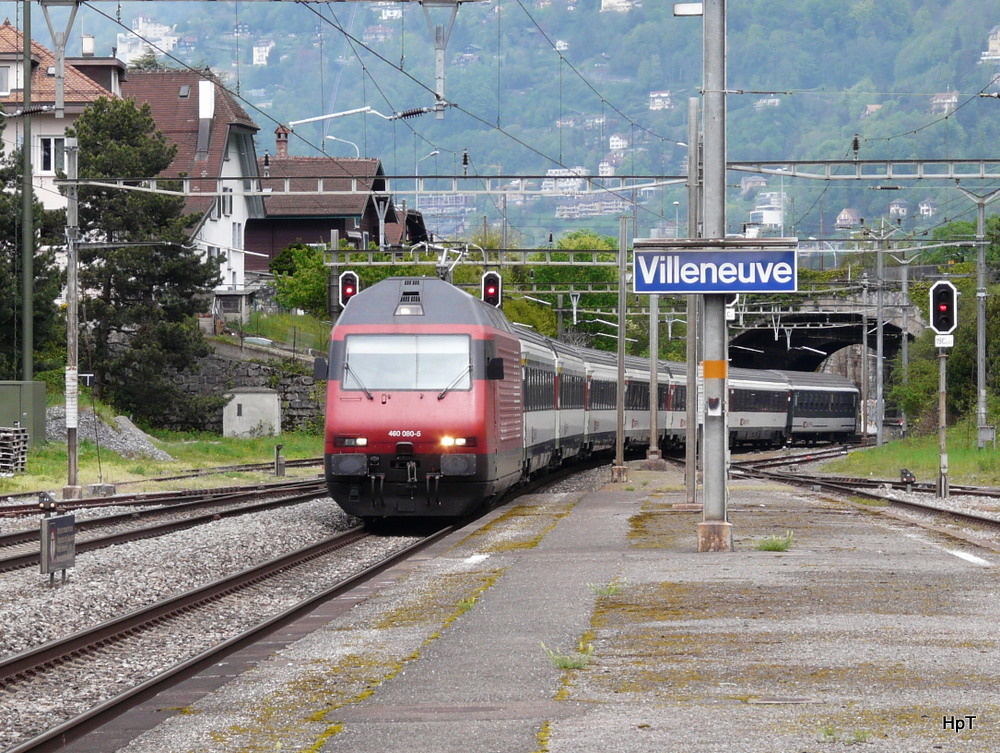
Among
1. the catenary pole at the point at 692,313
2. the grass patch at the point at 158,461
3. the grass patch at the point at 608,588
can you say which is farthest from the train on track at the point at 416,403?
the grass patch at the point at 158,461

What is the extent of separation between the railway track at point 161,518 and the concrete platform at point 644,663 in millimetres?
5715

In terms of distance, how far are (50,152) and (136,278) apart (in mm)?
14631

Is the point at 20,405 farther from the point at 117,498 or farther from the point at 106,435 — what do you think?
the point at 117,498

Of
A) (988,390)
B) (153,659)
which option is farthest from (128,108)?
(153,659)

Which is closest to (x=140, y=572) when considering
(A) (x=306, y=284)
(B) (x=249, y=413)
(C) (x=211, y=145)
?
(B) (x=249, y=413)

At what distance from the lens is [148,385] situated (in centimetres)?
5594

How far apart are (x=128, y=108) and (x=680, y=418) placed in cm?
2351

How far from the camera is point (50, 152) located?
68.9 meters

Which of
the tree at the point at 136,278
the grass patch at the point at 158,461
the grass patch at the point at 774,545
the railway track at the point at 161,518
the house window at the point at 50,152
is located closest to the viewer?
the grass patch at the point at 774,545

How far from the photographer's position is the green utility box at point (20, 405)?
137 ft

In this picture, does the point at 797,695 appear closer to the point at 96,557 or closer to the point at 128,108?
the point at 96,557

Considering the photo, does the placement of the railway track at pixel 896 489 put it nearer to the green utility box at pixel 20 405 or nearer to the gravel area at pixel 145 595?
the gravel area at pixel 145 595

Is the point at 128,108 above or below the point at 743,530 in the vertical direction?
above

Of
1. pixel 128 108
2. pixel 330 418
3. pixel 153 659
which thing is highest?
pixel 128 108
